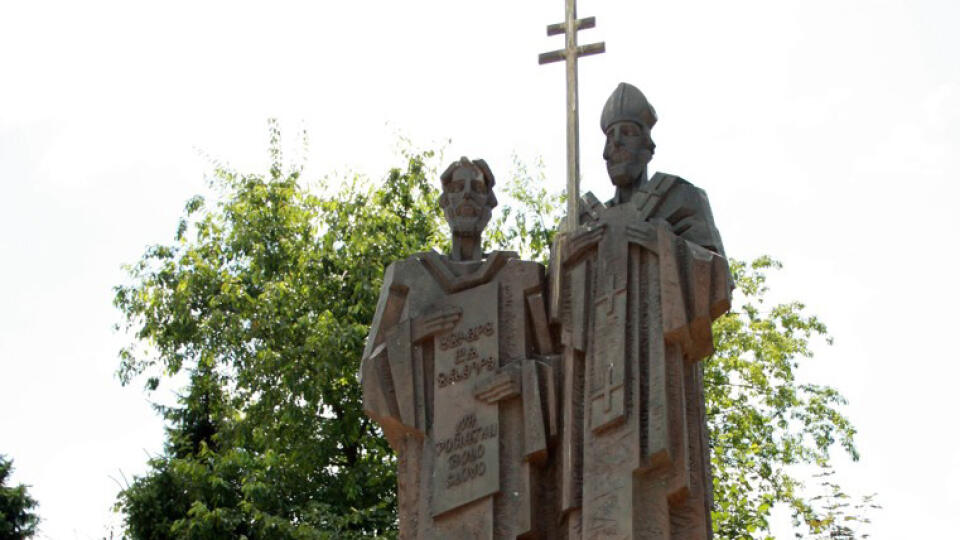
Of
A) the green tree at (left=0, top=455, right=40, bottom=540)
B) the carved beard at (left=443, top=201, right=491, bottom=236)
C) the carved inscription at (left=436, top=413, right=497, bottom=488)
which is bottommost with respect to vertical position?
the carved inscription at (left=436, top=413, right=497, bottom=488)

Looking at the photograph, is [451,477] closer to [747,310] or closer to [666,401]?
[666,401]

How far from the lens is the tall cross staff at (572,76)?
9.97 meters

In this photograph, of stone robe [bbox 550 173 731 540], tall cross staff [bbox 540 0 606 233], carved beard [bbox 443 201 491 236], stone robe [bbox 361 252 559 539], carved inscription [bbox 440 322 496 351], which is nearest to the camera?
stone robe [bbox 550 173 731 540]

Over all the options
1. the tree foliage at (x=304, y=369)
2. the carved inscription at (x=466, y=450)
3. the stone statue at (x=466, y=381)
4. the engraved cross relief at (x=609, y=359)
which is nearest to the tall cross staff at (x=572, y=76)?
the stone statue at (x=466, y=381)

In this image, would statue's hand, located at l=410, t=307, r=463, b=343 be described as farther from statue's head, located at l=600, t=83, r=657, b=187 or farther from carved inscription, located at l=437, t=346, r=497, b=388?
statue's head, located at l=600, t=83, r=657, b=187

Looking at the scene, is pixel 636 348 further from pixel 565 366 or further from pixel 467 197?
pixel 467 197

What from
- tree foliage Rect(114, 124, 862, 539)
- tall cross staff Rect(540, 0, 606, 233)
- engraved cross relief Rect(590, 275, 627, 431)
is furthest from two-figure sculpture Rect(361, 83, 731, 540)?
tree foliage Rect(114, 124, 862, 539)

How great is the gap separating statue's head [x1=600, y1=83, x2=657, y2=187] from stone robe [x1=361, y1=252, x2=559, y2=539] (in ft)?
2.90

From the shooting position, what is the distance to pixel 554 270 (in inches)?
395

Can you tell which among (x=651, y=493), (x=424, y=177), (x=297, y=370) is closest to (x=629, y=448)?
(x=651, y=493)

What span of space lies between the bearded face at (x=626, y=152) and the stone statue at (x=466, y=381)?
0.85 meters

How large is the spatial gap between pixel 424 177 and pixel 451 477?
1729 cm

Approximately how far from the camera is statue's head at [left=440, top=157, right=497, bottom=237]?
34.6ft

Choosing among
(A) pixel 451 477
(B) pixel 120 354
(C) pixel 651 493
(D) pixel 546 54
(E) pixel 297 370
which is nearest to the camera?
(C) pixel 651 493
